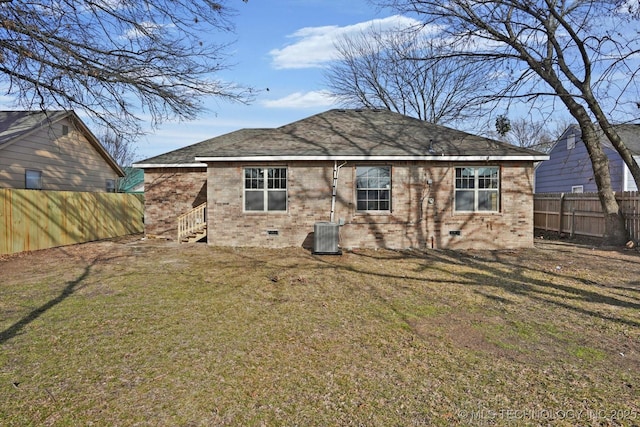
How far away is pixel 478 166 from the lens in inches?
512

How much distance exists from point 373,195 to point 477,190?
334 cm

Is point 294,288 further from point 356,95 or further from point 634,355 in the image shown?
point 356,95

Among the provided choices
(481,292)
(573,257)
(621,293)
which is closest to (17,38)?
(481,292)

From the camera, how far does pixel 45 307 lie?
651 cm

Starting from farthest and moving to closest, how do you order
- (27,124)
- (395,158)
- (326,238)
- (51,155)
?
(51,155)
(27,124)
(395,158)
(326,238)

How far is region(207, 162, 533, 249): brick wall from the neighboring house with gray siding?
8.79 metres

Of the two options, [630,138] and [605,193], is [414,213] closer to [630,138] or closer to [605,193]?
[605,193]

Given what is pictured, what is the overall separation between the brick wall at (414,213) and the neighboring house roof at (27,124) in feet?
28.9

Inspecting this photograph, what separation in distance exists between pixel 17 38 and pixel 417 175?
34.3 feet

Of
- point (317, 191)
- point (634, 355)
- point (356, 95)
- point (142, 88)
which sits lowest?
point (634, 355)

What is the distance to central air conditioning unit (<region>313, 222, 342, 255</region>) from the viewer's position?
12.0m

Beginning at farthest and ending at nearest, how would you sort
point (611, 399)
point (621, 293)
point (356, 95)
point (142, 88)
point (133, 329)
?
1. point (356, 95)
2. point (142, 88)
3. point (621, 293)
4. point (133, 329)
5. point (611, 399)

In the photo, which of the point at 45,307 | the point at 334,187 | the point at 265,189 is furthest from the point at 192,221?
the point at 45,307

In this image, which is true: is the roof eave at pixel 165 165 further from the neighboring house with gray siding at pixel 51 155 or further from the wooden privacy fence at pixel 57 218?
the neighboring house with gray siding at pixel 51 155
